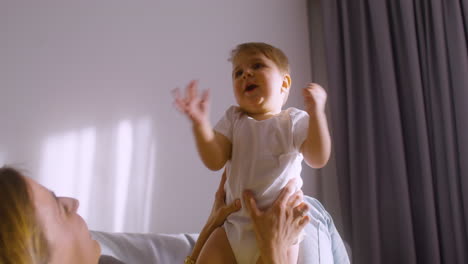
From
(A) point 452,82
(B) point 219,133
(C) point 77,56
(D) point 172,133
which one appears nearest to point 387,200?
(A) point 452,82

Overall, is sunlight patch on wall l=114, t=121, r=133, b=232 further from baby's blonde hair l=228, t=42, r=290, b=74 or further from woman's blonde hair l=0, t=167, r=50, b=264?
woman's blonde hair l=0, t=167, r=50, b=264

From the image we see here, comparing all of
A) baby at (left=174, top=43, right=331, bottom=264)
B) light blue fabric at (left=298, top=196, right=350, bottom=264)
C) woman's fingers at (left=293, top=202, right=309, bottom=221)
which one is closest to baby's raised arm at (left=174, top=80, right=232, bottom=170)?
baby at (left=174, top=43, right=331, bottom=264)

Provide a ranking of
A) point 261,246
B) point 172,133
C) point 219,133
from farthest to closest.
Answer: point 172,133, point 219,133, point 261,246

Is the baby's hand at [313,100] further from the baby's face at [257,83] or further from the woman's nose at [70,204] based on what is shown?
the woman's nose at [70,204]

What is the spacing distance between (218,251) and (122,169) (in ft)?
3.51

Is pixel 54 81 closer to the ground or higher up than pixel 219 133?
higher up

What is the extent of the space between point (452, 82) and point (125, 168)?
1.63 metres

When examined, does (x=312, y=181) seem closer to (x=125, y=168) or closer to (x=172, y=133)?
(x=172, y=133)

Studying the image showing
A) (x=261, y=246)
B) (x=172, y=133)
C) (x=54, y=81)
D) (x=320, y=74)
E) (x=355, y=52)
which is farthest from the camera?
(x=320, y=74)

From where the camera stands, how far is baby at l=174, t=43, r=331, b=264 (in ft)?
3.19

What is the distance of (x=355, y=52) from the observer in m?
2.30

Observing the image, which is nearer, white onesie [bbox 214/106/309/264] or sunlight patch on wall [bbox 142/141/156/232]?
white onesie [bbox 214/106/309/264]

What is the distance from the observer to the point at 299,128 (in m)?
1.04

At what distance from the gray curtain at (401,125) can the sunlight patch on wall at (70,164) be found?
1320mm
